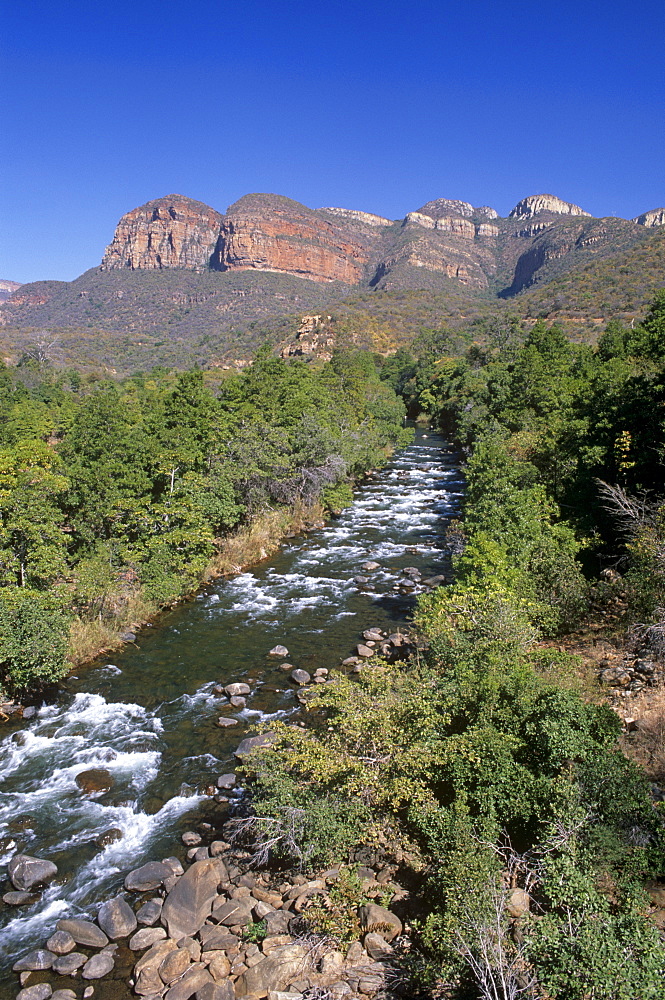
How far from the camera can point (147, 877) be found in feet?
30.0

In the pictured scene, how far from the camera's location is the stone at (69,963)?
778cm

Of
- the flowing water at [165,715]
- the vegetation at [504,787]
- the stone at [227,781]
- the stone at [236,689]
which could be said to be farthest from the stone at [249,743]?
the stone at [236,689]

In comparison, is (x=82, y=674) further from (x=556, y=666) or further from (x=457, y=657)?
(x=556, y=666)

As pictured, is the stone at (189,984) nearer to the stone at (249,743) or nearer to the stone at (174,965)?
the stone at (174,965)

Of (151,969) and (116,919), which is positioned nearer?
(151,969)

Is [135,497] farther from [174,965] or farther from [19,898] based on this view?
[174,965]

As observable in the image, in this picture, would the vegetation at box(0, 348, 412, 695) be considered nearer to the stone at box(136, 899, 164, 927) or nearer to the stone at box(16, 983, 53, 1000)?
the stone at box(136, 899, 164, 927)

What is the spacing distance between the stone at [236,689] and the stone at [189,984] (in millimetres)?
7121

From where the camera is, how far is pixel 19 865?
30.5 ft

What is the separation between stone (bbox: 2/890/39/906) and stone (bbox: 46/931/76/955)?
0.91 meters

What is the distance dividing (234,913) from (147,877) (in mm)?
1937

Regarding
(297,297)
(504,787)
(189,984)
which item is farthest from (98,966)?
(297,297)

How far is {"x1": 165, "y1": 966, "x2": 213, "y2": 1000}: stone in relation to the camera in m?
7.09

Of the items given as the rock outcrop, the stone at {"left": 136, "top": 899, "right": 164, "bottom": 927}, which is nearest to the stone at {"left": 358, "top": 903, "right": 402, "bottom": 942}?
the stone at {"left": 136, "top": 899, "right": 164, "bottom": 927}
